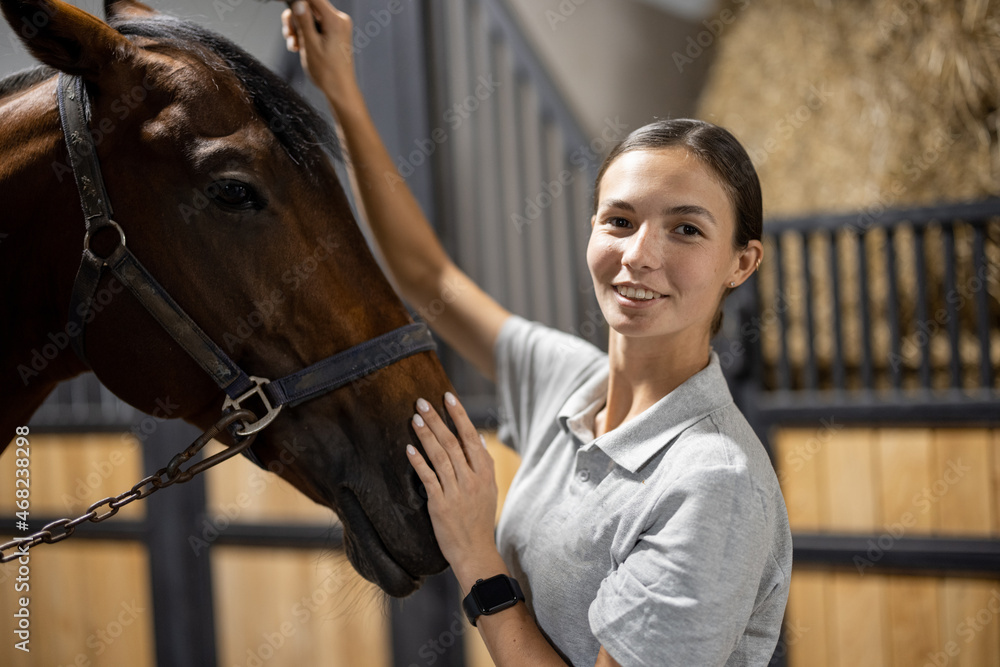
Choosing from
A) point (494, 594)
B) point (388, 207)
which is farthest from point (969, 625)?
point (388, 207)

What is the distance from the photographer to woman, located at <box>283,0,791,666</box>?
0.60m

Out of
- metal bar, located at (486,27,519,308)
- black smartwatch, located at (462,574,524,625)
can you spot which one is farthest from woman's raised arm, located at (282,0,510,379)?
metal bar, located at (486,27,519,308)

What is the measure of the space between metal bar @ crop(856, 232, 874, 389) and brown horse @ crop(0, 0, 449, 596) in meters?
1.28

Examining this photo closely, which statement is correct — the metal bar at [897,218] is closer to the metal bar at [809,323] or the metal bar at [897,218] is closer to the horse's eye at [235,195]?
the metal bar at [809,323]

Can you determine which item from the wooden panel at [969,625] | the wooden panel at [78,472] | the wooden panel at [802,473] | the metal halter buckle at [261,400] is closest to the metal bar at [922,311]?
the wooden panel at [802,473]

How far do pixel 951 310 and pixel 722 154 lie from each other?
3.82 ft

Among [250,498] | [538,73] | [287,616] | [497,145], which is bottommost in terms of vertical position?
[287,616]

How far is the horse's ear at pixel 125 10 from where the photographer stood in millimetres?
766

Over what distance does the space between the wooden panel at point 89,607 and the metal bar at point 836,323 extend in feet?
6.41

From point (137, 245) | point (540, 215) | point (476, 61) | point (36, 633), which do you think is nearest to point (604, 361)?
point (137, 245)

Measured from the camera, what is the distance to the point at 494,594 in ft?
2.19

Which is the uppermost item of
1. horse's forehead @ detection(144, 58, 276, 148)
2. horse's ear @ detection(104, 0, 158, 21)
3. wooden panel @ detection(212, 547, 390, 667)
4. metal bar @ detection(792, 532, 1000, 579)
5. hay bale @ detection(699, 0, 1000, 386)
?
hay bale @ detection(699, 0, 1000, 386)

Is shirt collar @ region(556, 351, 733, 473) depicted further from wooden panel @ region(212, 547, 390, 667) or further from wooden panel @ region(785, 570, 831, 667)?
wooden panel @ region(212, 547, 390, 667)

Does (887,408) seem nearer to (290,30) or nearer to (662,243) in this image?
(662,243)
